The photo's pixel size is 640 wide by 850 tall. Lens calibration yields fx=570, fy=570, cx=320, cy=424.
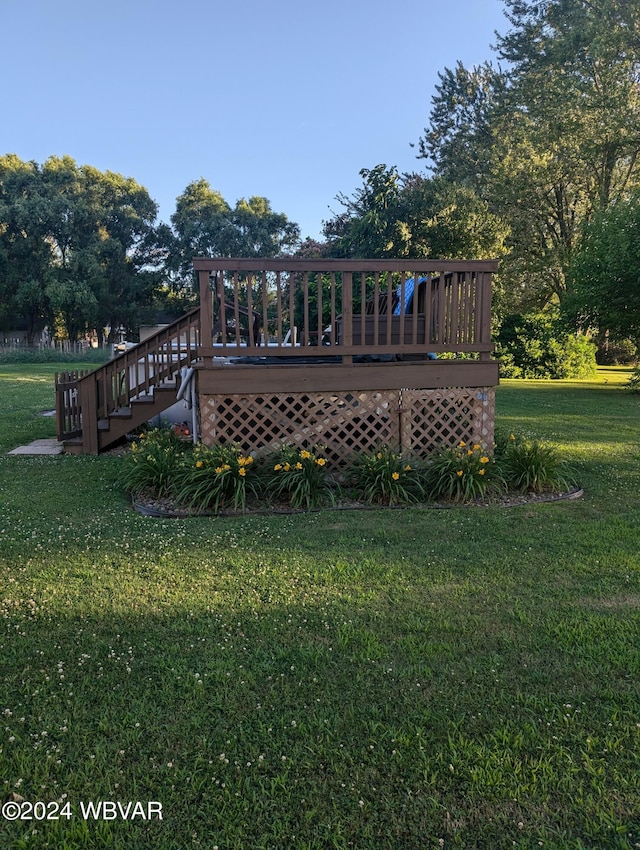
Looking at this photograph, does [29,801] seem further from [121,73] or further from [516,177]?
[516,177]

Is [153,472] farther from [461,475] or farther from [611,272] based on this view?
[611,272]

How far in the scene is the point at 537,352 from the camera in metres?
21.8

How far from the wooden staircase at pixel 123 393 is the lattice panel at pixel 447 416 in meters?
3.10

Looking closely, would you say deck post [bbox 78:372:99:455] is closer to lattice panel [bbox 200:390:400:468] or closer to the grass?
lattice panel [bbox 200:390:400:468]

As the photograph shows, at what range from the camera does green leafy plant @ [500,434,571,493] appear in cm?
559

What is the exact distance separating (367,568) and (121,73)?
60.4 feet

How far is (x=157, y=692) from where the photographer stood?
2359 mm

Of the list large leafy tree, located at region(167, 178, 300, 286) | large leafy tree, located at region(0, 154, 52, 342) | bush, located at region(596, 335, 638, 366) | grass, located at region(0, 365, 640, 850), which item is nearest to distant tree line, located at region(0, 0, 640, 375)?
bush, located at region(596, 335, 638, 366)

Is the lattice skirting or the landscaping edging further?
the lattice skirting

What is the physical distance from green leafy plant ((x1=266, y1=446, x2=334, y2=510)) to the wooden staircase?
2.66 meters

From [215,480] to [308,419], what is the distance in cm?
119

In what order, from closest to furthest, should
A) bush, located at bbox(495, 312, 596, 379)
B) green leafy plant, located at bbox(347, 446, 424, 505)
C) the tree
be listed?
green leafy plant, located at bbox(347, 446, 424, 505), the tree, bush, located at bbox(495, 312, 596, 379)

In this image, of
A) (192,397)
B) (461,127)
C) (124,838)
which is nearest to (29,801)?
(124,838)

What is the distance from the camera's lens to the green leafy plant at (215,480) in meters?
5.09
